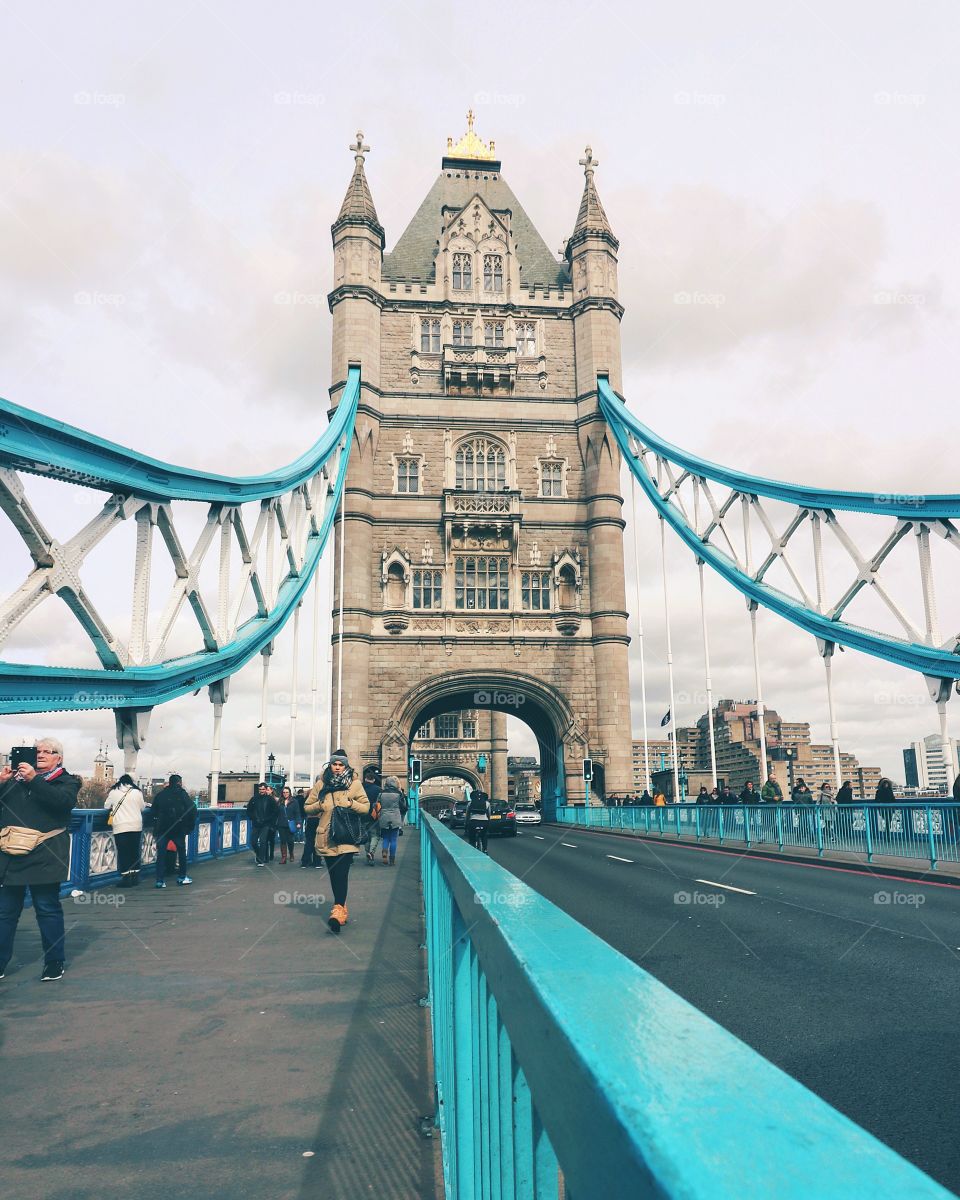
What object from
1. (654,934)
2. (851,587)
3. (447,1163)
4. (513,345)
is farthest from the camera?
(513,345)

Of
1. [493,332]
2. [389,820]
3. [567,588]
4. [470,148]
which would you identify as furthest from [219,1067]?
[470,148]

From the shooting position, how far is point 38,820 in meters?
6.59

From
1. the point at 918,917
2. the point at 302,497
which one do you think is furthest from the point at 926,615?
the point at 302,497

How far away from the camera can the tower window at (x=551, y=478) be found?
38.0 meters

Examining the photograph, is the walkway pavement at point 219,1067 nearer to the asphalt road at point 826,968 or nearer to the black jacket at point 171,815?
the asphalt road at point 826,968

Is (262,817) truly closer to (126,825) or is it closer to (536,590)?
(126,825)

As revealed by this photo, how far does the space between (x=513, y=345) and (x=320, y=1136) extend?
3793cm

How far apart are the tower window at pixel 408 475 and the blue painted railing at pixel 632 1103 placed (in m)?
36.2

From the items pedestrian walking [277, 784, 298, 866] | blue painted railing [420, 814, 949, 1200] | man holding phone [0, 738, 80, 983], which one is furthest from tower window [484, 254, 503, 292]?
blue painted railing [420, 814, 949, 1200]

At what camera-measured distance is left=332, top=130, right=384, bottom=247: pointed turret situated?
3906cm

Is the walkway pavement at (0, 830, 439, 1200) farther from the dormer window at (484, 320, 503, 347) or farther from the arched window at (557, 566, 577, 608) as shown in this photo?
the dormer window at (484, 320, 503, 347)

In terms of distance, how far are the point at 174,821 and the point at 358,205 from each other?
109ft

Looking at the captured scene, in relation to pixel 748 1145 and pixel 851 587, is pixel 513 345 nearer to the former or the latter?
pixel 851 587

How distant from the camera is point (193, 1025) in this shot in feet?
16.3
